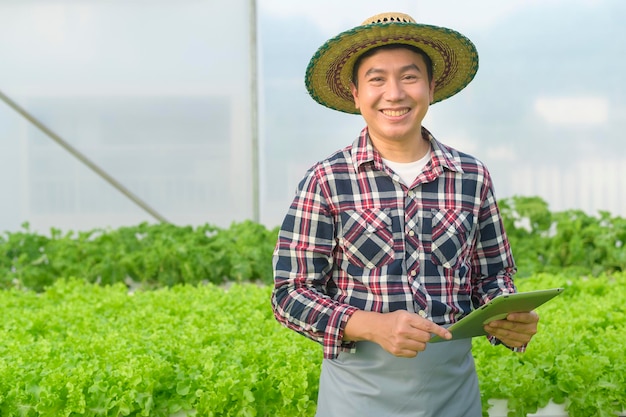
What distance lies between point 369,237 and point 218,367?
4.28 ft

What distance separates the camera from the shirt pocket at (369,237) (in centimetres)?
193

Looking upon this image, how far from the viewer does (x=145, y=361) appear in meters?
2.96

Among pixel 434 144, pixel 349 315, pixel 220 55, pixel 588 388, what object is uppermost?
pixel 220 55

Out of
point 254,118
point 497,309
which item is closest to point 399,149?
point 497,309

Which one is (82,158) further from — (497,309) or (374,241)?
(497,309)

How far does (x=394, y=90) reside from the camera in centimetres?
192

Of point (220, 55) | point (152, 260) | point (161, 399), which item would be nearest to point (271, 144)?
point (220, 55)

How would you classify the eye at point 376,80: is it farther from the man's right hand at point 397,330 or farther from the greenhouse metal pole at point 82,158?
the greenhouse metal pole at point 82,158

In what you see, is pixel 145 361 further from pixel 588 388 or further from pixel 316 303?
pixel 588 388

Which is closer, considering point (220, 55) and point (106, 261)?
point (106, 261)

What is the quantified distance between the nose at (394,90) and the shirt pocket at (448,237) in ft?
0.92

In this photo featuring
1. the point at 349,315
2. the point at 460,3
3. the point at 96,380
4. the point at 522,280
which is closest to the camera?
the point at 349,315

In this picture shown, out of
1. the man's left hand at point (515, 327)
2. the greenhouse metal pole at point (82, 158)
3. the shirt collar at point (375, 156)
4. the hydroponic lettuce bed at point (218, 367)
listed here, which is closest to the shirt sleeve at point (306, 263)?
the shirt collar at point (375, 156)

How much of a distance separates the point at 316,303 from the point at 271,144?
5378 mm
